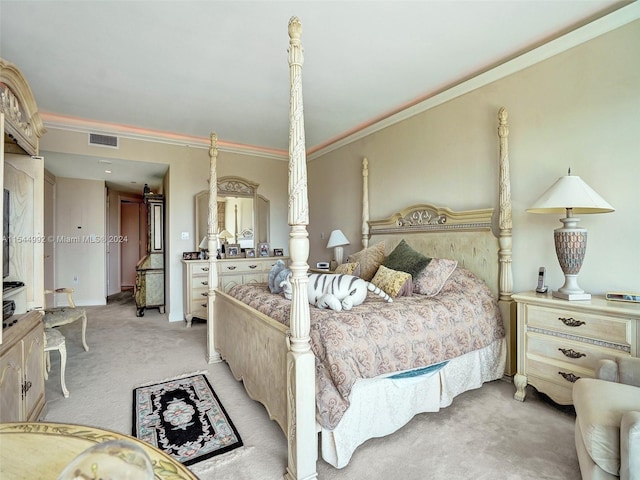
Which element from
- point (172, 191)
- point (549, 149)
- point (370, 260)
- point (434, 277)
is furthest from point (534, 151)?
point (172, 191)

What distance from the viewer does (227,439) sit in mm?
1816

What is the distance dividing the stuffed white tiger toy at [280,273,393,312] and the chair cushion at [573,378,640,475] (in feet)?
3.88

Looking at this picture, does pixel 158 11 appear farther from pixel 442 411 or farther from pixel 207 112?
pixel 442 411

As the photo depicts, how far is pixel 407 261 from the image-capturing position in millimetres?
2844

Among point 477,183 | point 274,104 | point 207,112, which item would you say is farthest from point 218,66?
point 477,183

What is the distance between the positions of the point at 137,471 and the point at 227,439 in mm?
1488

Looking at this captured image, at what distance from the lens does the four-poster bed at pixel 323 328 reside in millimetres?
1459

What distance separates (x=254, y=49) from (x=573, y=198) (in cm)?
252

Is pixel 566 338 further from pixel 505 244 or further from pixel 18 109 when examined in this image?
pixel 18 109

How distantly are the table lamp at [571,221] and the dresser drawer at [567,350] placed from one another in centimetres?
29

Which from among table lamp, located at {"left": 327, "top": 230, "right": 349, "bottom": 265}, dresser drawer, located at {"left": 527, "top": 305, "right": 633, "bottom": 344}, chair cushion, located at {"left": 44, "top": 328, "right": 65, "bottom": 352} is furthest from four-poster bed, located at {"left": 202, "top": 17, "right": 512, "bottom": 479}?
chair cushion, located at {"left": 44, "top": 328, "right": 65, "bottom": 352}

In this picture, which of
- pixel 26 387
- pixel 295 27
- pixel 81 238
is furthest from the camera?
pixel 81 238

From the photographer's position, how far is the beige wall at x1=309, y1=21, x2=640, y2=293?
2.04m

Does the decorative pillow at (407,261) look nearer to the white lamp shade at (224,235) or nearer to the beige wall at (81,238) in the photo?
the white lamp shade at (224,235)
